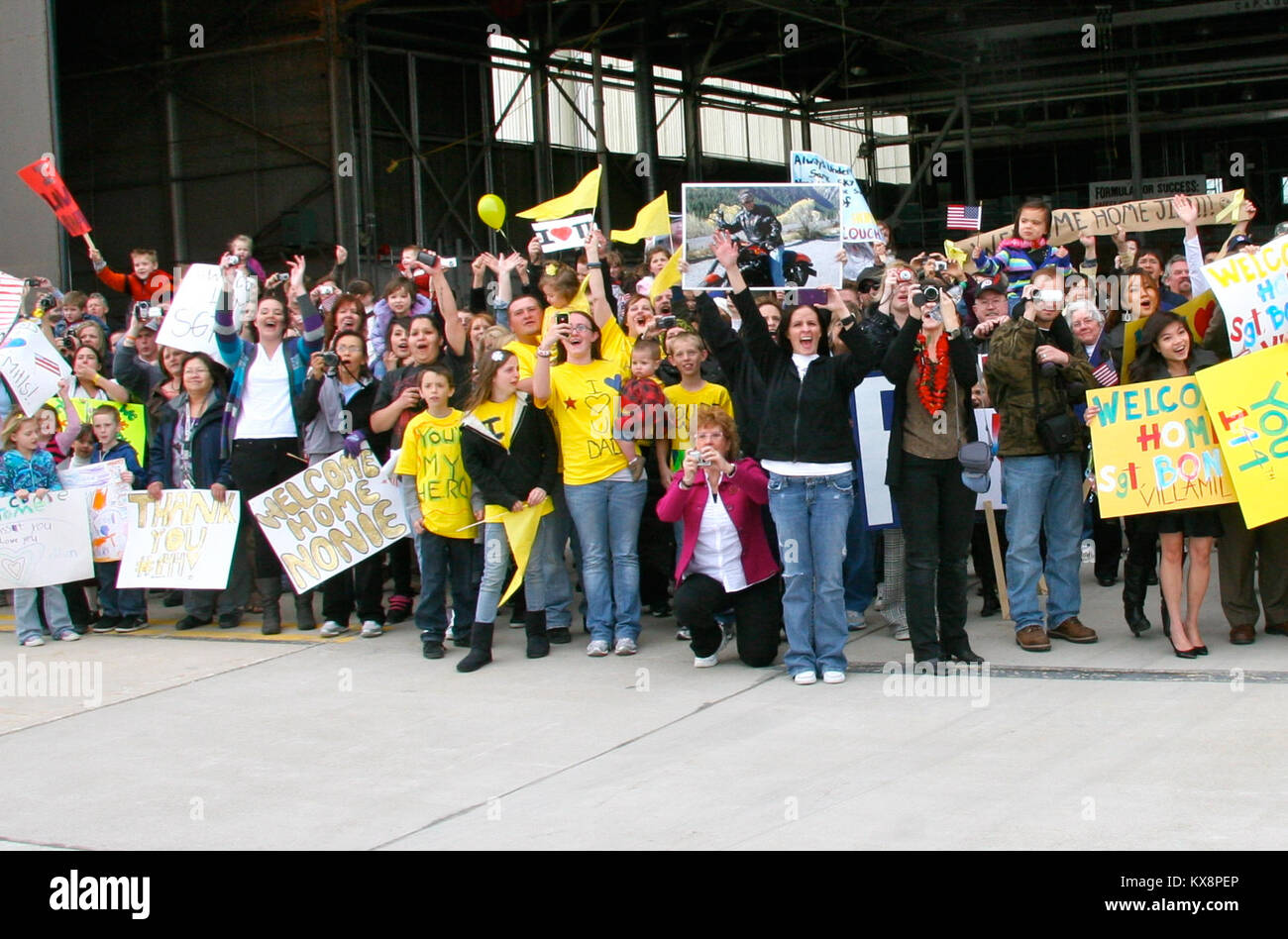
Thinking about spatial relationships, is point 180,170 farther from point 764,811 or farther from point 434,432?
point 764,811

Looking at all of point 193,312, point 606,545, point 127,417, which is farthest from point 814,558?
point 127,417

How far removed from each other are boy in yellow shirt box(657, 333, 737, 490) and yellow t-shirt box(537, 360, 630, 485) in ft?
1.16

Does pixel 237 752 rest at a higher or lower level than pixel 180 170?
lower

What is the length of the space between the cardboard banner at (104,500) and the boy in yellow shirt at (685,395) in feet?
13.0

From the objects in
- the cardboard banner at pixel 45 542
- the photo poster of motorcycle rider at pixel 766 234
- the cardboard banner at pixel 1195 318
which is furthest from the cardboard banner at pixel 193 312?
the cardboard banner at pixel 1195 318

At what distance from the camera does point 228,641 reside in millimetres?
9156

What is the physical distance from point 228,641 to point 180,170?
1784 cm

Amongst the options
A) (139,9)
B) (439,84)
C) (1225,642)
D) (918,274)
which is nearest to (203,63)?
(139,9)

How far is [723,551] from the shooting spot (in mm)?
7492

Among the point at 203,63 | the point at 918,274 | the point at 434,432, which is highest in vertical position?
the point at 203,63

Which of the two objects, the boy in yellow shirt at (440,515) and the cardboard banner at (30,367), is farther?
the cardboard banner at (30,367)

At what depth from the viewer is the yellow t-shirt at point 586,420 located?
811cm

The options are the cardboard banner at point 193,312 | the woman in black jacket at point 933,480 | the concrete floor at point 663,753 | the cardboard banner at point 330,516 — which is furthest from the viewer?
the cardboard banner at point 193,312

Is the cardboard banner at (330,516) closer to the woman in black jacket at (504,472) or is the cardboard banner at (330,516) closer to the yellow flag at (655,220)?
the woman in black jacket at (504,472)
